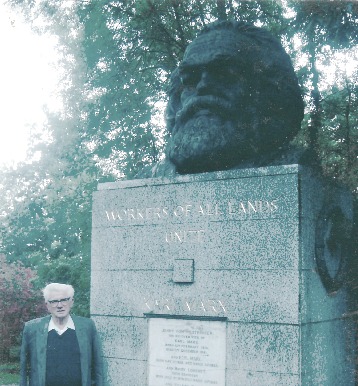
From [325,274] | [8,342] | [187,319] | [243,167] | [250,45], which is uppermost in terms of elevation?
[250,45]

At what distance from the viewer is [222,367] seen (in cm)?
470

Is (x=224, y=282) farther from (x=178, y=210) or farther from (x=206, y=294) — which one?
(x=178, y=210)

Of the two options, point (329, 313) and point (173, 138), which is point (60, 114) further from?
point (329, 313)

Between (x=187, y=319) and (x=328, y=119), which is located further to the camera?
(x=328, y=119)

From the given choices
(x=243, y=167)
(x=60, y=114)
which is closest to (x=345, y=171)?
(x=243, y=167)

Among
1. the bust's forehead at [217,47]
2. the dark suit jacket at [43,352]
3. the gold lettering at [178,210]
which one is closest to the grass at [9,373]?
the dark suit jacket at [43,352]

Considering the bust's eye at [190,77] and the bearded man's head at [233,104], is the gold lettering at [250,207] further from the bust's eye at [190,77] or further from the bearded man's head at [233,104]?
the bust's eye at [190,77]

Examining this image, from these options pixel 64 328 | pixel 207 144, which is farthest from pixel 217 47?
pixel 64 328

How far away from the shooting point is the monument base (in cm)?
454

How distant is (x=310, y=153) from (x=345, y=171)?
1.56 meters

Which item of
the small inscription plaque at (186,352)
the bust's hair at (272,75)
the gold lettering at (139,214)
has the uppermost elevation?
the bust's hair at (272,75)

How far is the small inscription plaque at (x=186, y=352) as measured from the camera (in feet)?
15.6

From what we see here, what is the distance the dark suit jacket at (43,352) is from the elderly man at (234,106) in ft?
6.57

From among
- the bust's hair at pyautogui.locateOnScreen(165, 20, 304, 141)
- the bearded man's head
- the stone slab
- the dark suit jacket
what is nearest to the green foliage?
the stone slab
